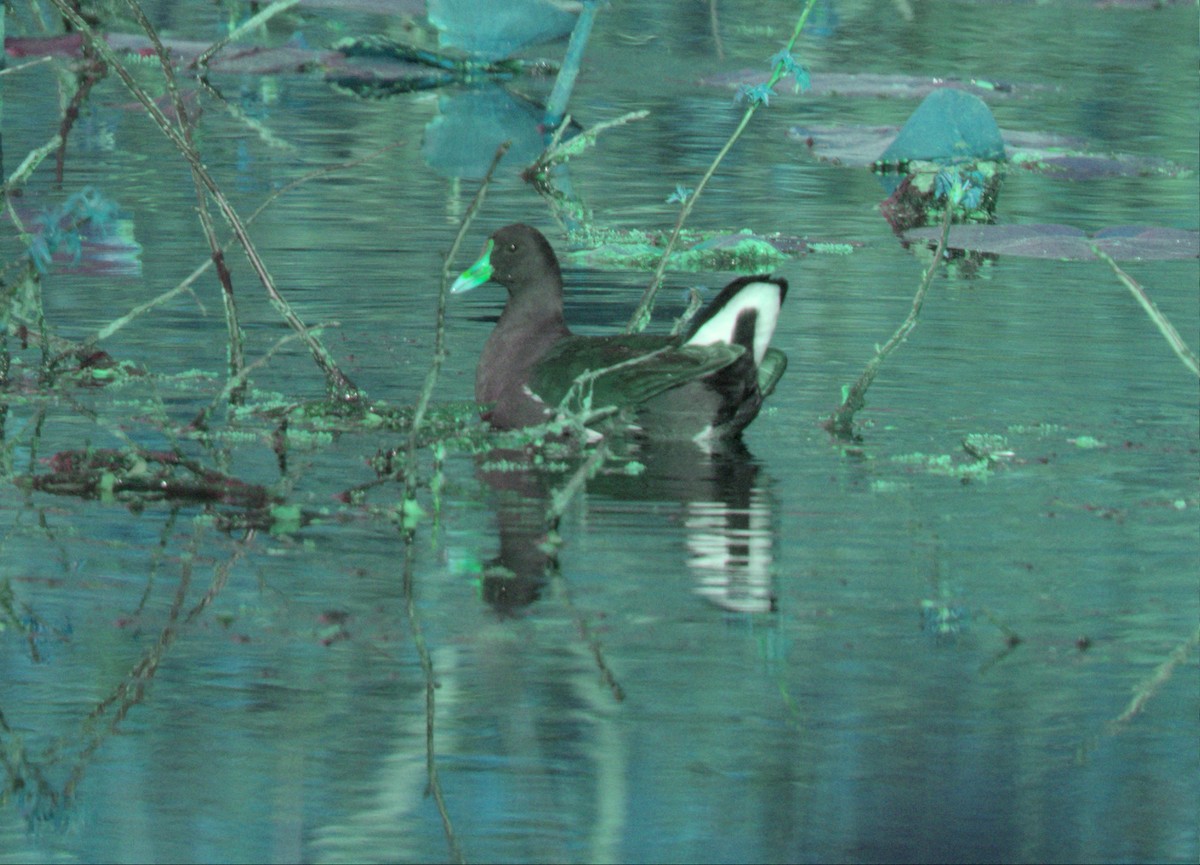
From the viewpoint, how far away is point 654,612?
5.26 m

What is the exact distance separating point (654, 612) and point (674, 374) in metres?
1.83

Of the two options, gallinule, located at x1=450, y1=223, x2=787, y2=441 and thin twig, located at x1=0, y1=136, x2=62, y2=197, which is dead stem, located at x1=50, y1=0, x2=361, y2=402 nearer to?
thin twig, located at x1=0, y1=136, x2=62, y2=197

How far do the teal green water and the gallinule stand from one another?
0.47 feet

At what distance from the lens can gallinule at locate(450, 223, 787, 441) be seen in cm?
703

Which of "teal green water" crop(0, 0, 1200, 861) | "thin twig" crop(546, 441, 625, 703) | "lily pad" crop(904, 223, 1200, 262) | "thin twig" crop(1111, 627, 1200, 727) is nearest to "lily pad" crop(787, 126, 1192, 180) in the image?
"lily pad" crop(904, 223, 1200, 262)

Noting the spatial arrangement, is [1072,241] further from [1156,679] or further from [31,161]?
[1156,679]

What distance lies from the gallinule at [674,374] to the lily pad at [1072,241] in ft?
11.7

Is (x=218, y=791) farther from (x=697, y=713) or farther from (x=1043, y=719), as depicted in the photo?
(x=1043, y=719)

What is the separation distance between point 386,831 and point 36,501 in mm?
2483

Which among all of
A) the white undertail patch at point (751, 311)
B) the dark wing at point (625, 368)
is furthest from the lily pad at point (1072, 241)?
the dark wing at point (625, 368)

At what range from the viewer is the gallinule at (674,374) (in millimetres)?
7027

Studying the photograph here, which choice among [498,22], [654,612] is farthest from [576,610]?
[498,22]


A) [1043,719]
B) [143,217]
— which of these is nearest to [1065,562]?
[1043,719]

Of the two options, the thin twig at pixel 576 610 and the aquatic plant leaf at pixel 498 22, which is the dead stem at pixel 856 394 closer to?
the thin twig at pixel 576 610
